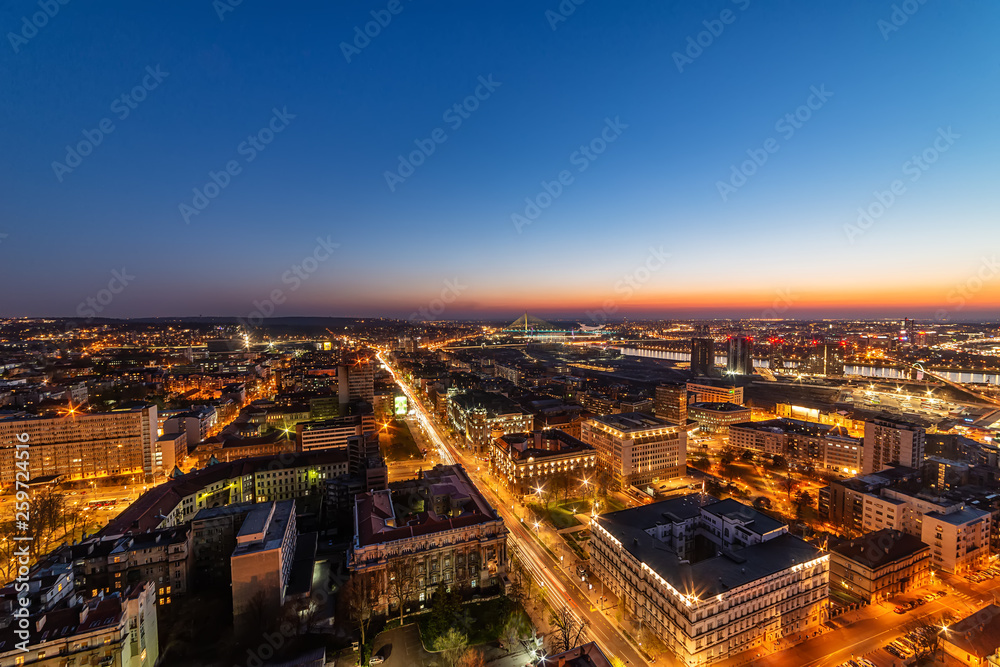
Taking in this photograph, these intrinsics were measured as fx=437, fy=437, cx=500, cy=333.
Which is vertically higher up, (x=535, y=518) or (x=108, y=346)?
(x=108, y=346)

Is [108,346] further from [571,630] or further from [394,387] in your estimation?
[571,630]

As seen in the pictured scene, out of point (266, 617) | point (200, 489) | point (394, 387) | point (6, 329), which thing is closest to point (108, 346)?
point (6, 329)

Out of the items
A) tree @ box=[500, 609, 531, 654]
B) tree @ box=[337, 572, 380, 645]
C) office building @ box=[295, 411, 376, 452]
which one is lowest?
tree @ box=[500, 609, 531, 654]

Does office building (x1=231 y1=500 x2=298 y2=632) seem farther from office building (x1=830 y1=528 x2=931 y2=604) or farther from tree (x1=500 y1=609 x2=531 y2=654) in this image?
office building (x1=830 y1=528 x2=931 y2=604)

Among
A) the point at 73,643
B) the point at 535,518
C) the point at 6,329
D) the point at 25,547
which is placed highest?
the point at 6,329

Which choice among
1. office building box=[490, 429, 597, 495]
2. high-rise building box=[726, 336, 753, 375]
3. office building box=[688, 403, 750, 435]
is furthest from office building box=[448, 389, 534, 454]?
high-rise building box=[726, 336, 753, 375]

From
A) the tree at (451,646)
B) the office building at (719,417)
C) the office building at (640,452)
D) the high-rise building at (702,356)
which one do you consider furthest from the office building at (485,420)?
the high-rise building at (702,356)

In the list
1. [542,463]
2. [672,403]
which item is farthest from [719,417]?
[542,463]
